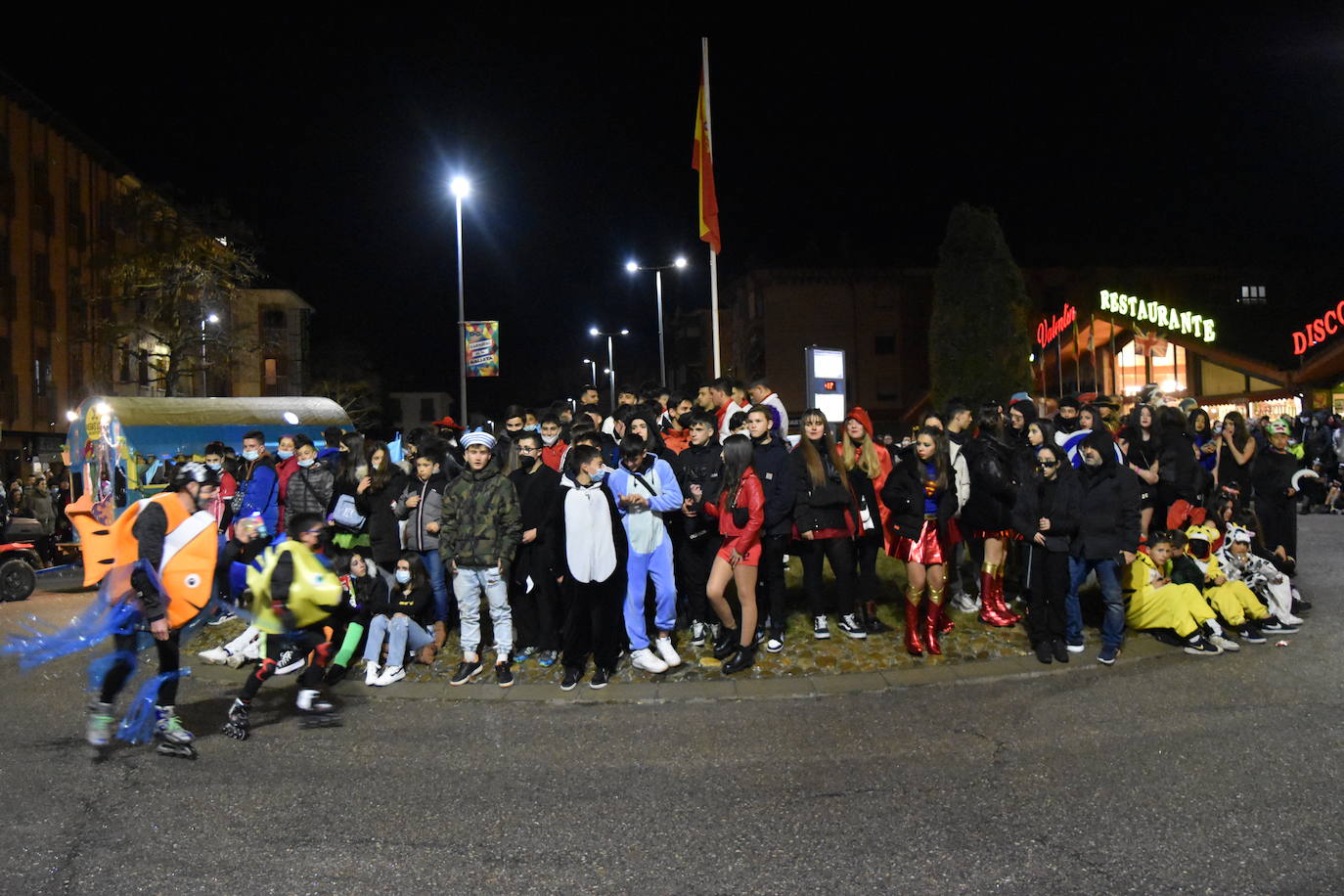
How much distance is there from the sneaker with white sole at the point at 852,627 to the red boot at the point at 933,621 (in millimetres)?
612

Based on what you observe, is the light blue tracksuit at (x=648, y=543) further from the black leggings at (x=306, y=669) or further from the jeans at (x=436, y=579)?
the black leggings at (x=306, y=669)

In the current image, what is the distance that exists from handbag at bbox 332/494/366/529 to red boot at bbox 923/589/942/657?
537 centimetres

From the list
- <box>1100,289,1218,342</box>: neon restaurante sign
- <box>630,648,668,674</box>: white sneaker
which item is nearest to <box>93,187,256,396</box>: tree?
<box>1100,289,1218,342</box>: neon restaurante sign

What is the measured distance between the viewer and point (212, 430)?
80.7 ft

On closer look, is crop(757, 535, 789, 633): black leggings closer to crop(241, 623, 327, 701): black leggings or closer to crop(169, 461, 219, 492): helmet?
crop(241, 623, 327, 701): black leggings

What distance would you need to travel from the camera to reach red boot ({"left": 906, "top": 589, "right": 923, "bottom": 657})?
8523 mm

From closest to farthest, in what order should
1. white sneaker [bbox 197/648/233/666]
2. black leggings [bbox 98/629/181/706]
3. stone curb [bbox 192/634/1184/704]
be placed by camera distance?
black leggings [bbox 98/629/181/706]
stone curb [bbox 192/634/1184/704]
white sneaker [bbox 197/648/233/666]

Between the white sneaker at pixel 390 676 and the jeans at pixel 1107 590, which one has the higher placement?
the jeans at pixel 1107 590

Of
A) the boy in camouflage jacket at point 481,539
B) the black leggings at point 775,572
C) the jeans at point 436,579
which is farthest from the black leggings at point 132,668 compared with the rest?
the black leggings at point 775,572

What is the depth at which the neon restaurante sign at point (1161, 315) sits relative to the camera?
108ft

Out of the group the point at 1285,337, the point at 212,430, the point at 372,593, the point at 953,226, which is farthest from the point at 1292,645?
the point at 953,226

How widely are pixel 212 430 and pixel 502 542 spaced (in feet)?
63.3

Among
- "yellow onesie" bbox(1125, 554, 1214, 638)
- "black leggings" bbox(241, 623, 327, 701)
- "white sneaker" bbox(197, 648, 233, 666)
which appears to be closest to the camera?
"black leggings" bbox(241, 623, 327, 701)

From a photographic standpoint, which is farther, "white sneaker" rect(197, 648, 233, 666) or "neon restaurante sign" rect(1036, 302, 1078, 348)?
"neon restaurante sign" rect(1036, 302, 1078, 348)
